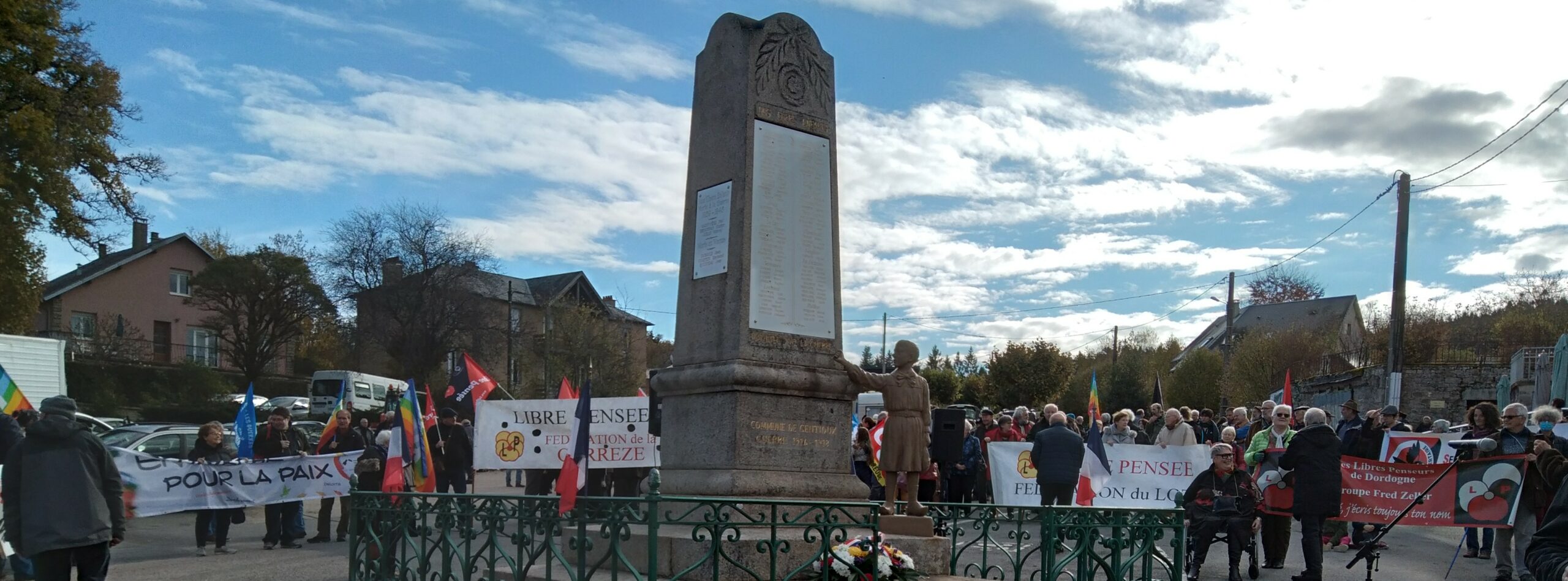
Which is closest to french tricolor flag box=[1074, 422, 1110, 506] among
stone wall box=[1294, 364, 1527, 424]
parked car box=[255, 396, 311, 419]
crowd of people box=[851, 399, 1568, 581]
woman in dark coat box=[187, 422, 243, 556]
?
crowd of people box=[851, 399, 1568, 581]

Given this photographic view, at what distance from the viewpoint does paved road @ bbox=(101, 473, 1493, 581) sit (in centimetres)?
1169

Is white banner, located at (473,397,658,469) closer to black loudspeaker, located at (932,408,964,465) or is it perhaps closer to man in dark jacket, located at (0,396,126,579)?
black loudspeaker, located at (932,408,964,465)

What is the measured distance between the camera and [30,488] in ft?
24.6

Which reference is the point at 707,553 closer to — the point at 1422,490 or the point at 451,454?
the point at 1422,490

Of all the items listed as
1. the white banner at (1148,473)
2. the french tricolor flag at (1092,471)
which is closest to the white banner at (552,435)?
the white banner at (1148,473)

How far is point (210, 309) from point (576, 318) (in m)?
16.4

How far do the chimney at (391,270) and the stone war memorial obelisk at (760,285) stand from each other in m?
49.2

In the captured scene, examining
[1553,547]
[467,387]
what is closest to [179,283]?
[467,387]

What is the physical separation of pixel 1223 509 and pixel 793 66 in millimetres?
5920

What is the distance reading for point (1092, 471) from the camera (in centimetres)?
1473

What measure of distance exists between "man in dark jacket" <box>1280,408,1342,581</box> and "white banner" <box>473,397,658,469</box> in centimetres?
853

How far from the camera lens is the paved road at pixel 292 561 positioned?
11.7 m

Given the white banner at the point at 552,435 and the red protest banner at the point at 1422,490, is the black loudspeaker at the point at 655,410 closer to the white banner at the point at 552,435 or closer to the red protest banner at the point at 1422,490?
the red protest banner at the point at 1422,490

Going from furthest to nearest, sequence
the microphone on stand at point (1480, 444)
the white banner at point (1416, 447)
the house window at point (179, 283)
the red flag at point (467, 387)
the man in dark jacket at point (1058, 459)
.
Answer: the house window at point (179, 283)
the red flag at point (467, 387)
the white banner at point (1416, 447)
the man in dark jacket at point (1058, 459)
the microphone on stand at point (1480, 444)
